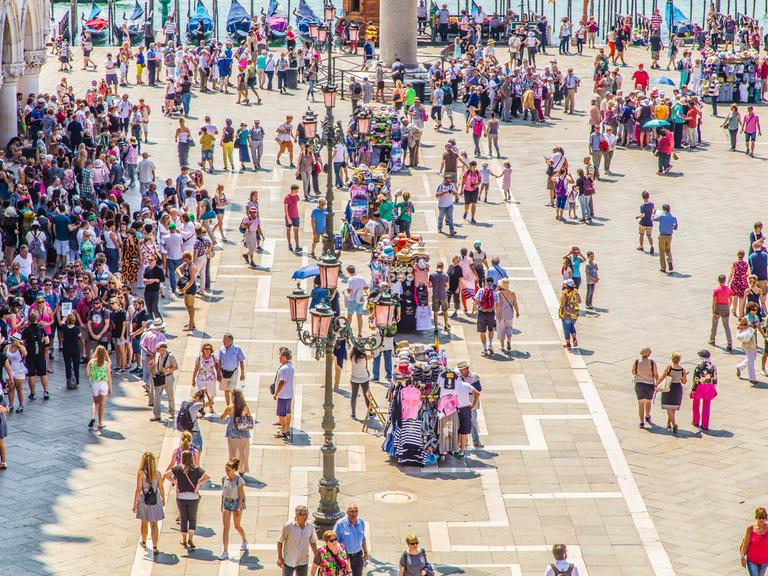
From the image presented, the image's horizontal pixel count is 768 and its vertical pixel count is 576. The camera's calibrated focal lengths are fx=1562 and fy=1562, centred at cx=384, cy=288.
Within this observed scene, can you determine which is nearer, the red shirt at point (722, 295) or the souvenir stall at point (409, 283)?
the red shirt at point (722, 295)

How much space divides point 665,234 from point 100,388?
1517 cm

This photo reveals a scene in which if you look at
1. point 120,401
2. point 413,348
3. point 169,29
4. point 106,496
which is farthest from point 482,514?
point 169,29

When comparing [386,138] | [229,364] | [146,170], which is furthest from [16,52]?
[229,364]

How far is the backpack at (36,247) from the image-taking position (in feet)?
111

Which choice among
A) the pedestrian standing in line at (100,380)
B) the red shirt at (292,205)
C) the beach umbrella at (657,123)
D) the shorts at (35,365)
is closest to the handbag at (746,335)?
the pedestrian standing in line at (100,380)

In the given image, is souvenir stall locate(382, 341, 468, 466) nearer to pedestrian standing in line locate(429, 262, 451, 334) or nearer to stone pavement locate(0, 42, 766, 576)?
stone pavement locate(0, 42, 766, 576)

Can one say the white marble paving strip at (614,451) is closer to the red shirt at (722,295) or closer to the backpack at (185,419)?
the red shirt at (722,295)

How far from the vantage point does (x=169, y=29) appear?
66188mm

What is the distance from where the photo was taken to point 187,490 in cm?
2253

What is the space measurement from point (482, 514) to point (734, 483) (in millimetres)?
4273

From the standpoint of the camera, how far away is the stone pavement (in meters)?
22.6

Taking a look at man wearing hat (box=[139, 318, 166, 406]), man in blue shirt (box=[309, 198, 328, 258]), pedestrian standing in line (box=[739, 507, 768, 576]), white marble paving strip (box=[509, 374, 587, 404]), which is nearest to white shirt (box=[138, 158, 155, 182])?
man in blue shirt (box=[309, 198, 328, 258])

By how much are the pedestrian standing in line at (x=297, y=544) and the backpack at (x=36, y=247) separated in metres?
15.0

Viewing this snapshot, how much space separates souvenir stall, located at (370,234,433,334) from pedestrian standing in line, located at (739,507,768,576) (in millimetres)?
12494
